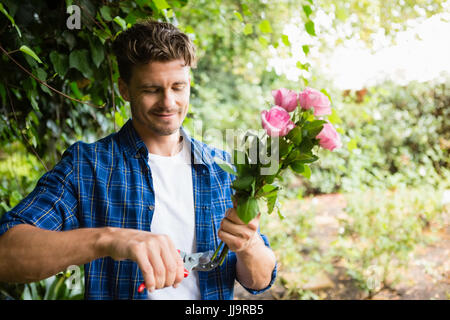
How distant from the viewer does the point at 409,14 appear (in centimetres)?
426

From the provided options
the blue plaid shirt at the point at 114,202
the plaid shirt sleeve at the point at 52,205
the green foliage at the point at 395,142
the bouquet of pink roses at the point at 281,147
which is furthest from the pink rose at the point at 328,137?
the green foliage at the point at 395,142

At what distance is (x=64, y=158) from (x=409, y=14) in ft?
14.1

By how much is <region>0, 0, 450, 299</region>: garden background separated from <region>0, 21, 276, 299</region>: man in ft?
0.87

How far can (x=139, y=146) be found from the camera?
1.45m

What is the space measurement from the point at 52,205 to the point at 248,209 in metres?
0.64

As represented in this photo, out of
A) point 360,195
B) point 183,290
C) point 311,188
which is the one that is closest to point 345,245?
point 360,195

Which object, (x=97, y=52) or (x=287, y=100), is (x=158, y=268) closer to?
(x=287, y=100)

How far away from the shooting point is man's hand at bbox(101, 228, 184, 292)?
84 cm

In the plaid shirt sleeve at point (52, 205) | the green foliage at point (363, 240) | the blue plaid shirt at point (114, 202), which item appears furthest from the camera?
the green foliage at point (363, 240)

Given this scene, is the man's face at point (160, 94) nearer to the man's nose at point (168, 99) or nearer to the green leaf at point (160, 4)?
the man's nose at point (168, 99)

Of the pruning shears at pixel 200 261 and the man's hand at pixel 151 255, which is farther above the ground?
the man's hand at pixel 151 255

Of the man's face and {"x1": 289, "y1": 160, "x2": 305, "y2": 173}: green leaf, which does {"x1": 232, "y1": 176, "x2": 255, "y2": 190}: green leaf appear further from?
the man's face

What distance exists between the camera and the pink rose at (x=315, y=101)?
949 millimetres

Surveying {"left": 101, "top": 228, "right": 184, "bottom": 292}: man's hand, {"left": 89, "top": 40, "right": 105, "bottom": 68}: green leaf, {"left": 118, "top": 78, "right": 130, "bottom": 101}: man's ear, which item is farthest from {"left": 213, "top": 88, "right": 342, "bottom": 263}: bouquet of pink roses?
{"left": 89, "top": 40, "right": 105, "bottom": 68}: green leaf
